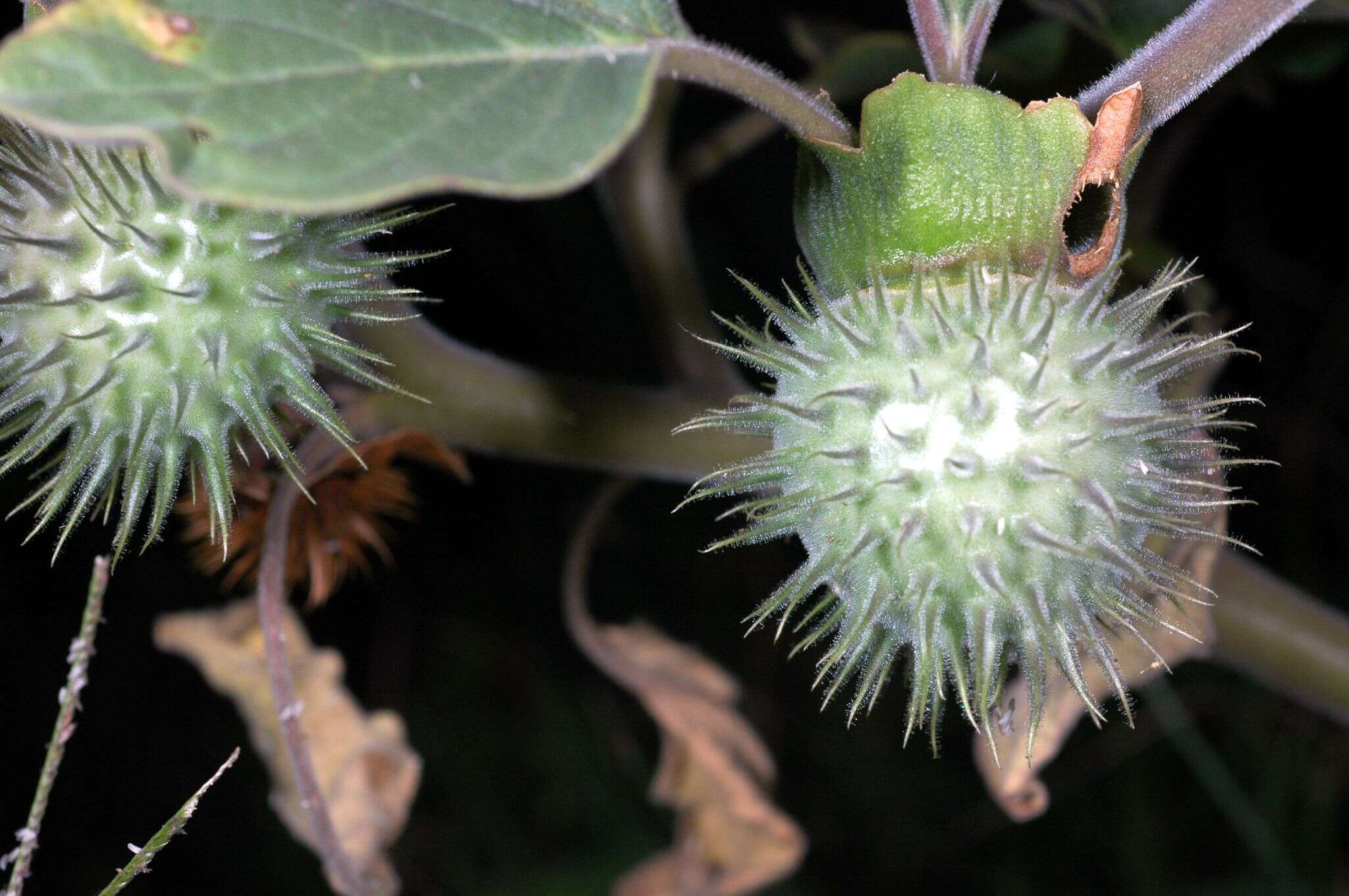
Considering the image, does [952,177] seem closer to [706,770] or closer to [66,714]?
[66,714]

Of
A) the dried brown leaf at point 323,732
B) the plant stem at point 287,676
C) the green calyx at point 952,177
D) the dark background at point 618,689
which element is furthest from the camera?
the dark background at point 618,689

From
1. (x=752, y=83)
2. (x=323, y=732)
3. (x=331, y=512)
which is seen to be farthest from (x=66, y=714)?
(x=752, y=83)

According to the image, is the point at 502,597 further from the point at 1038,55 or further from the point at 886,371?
the point at 886,371

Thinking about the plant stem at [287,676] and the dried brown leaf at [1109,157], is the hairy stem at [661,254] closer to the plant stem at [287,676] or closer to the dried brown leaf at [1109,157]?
the plant stem at [287,676]

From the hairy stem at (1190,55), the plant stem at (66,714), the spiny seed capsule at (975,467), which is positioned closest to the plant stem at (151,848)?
the plant stem at (66,714)

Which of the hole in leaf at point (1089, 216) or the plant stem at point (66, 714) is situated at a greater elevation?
the hole in leaf at point (1089, 216)

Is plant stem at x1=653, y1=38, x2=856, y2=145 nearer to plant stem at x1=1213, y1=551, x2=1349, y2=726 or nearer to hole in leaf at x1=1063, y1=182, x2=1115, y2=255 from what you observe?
hole in leaf at x1=1063, y1=182, x2=1115, y2=255

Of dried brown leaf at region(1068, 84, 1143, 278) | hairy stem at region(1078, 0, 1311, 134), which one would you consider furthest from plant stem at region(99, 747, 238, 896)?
hairy stem at region(1078, 0, 1311, 134)
